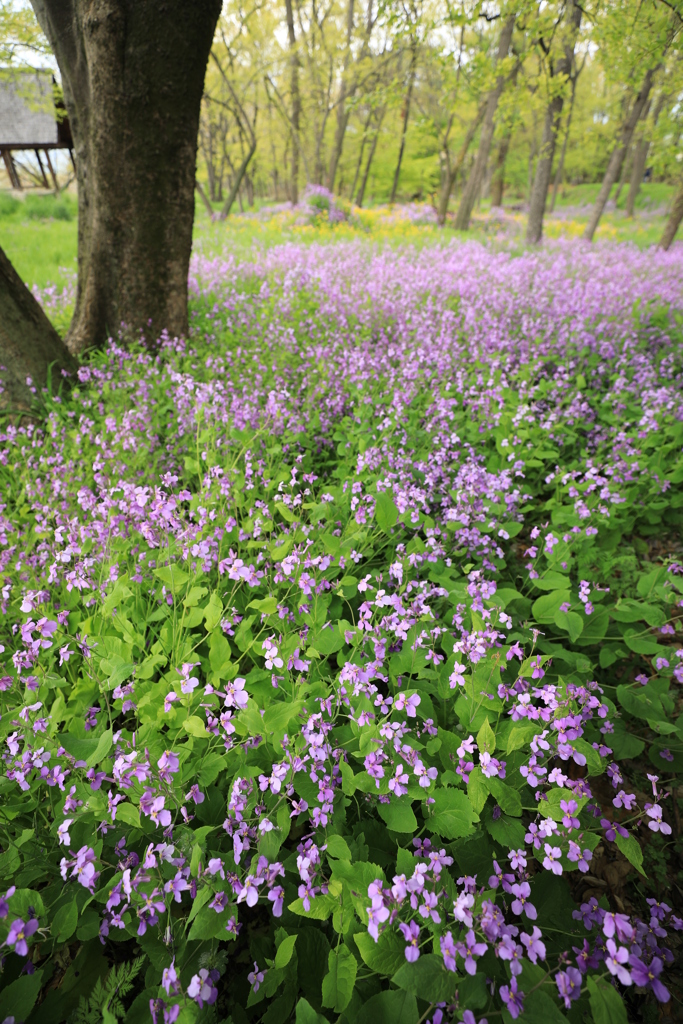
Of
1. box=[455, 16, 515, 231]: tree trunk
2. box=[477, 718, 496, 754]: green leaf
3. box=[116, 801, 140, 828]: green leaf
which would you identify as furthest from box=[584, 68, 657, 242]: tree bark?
box=[116, 801, 140, 828]: green leaf

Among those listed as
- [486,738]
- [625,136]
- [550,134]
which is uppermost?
[625,136]

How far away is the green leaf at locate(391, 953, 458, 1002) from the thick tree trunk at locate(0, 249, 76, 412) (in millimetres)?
4527

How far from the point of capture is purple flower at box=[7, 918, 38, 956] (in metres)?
1.12

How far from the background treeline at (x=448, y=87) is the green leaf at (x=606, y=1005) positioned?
20.5 feet

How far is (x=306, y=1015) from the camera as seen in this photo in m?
1.23

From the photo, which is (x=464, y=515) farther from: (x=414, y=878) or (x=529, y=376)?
(x=529, y=376)

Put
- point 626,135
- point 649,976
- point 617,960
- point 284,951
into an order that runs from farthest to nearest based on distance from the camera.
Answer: point 626,135 → point 284,951 → point 649,976 → point 617,960

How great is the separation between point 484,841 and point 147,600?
1905 millimetres

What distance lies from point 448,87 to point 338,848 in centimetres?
1306

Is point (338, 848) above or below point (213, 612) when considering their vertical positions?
below

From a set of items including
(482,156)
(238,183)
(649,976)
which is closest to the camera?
(649,976)

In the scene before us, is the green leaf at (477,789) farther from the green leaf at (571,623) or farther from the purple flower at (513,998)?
the green leaf at (571,623)

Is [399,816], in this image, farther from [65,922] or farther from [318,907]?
[65,922]

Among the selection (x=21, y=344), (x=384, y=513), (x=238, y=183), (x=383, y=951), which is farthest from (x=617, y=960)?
(x=238, y=183)
